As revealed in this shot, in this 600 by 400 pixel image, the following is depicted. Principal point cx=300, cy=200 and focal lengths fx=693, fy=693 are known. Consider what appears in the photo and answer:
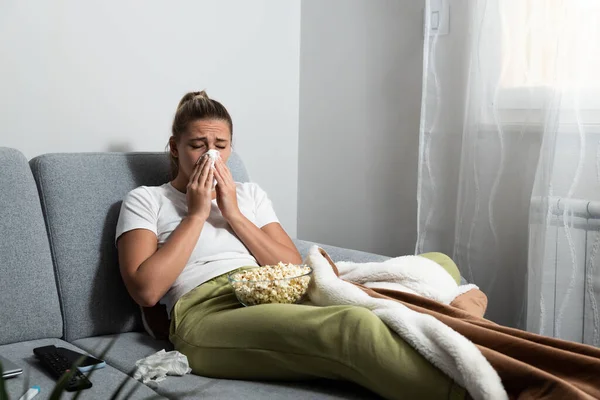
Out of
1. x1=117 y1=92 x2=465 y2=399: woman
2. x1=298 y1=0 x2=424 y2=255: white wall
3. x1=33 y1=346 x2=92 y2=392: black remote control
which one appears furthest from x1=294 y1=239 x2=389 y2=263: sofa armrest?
x1=33 y1=346 x2=92 y2=392: black remote control

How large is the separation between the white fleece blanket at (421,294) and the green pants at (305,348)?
26 millimetres

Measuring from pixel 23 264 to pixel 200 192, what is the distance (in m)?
0.46

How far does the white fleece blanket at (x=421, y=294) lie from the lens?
1.11m

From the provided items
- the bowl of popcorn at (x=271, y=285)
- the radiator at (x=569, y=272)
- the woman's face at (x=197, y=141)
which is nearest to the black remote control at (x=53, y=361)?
the bowl of popcorn at (x=271, y=285)

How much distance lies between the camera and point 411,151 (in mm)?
2621

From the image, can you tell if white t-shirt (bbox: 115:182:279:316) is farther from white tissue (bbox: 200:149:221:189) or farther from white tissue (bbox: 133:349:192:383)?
white tissue (bbox: 133:349:192:383)

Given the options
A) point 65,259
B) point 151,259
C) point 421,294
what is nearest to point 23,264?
point 65,259

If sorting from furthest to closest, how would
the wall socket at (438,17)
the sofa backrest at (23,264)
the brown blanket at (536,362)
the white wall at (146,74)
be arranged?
1. the wall socket at (438,17)
2. the white wall at (146,74)
3. the sofa backrest at (23,264)
4. the brown blanket at (536,362)

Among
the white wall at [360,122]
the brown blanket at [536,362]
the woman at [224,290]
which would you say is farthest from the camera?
the white wall at [360,122]

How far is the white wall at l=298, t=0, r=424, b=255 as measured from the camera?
2.62 meters

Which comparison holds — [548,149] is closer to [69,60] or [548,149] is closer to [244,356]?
[244,356]

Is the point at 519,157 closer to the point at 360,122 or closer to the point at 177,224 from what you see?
the point at 360,122

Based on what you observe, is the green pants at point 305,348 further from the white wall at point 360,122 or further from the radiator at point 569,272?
the white wall at point 360,122

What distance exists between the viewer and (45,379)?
139cm
